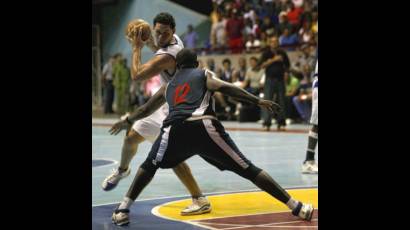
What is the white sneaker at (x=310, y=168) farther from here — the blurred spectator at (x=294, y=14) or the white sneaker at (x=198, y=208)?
the blurred spectator at (x=294, y=14)

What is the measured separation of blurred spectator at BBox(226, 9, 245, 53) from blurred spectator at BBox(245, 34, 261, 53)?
34 cm

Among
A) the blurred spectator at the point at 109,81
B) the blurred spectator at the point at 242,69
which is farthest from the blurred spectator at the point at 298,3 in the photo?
the blurred spectator at the point at 109,81

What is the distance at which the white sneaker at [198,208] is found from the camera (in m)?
Answer: 6.89

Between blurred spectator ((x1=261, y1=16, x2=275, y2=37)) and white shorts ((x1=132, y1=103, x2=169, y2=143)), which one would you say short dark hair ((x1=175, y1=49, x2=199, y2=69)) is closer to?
white shorts ((x1=132, y1=103, x2=169, y2=143))

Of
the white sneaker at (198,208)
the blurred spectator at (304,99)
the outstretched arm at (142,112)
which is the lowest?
the white sneaker at (198,208)

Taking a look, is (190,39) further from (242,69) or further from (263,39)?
(242,69)

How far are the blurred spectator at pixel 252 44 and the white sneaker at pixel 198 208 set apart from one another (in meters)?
15.7

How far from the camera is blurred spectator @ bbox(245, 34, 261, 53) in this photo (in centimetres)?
2252

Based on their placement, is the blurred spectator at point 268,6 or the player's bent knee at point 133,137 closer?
the player's bent knee at point 133,137

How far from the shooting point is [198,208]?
6.95 m

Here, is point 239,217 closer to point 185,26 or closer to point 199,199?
point 199,199

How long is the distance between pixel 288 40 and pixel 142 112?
15.6 m

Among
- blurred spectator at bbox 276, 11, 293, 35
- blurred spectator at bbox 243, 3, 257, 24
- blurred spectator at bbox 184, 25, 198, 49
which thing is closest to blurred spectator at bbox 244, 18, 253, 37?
blurred spectator at bbox 243, 3, 257, 24

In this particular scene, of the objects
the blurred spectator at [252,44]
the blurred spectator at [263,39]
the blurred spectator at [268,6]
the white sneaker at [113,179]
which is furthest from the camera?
the blurred spectator at [268,6]
